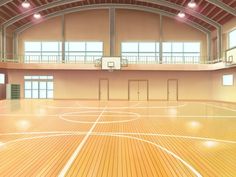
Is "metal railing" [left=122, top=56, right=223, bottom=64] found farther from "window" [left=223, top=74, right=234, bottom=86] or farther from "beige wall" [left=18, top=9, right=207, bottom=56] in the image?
"window" [left=223, top=74, right=234, bottom=86]

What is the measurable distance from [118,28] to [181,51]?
7119mm

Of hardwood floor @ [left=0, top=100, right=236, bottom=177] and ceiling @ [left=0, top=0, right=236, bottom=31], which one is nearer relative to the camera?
hardwood floor @ [left=0, top=100, right=236, bottom=177]

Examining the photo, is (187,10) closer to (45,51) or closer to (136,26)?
(136,26)

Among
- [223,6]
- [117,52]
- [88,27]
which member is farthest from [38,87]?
[223,6]

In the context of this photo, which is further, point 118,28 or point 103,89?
point 118,28

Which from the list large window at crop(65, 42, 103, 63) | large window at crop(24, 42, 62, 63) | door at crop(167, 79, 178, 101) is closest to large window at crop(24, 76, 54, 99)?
large window at crop(24, 42, 62, 63)

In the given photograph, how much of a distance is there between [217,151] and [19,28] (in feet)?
83.9

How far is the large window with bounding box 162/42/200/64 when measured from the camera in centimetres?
2686

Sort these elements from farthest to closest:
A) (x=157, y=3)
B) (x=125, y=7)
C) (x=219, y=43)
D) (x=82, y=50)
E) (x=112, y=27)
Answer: (x=82, y=50) → (x=112, y=27) → (x=125, y=7) → (x=219, y=43) → (x=157, y=3)

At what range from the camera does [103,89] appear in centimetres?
2669

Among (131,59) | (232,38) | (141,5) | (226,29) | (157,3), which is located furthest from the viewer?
(131,59)

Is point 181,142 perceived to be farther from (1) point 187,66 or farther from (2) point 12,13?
(2) point 12,13

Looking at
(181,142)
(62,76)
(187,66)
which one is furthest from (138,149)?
(62,76)

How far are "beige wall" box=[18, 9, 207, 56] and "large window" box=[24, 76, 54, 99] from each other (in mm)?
4269
